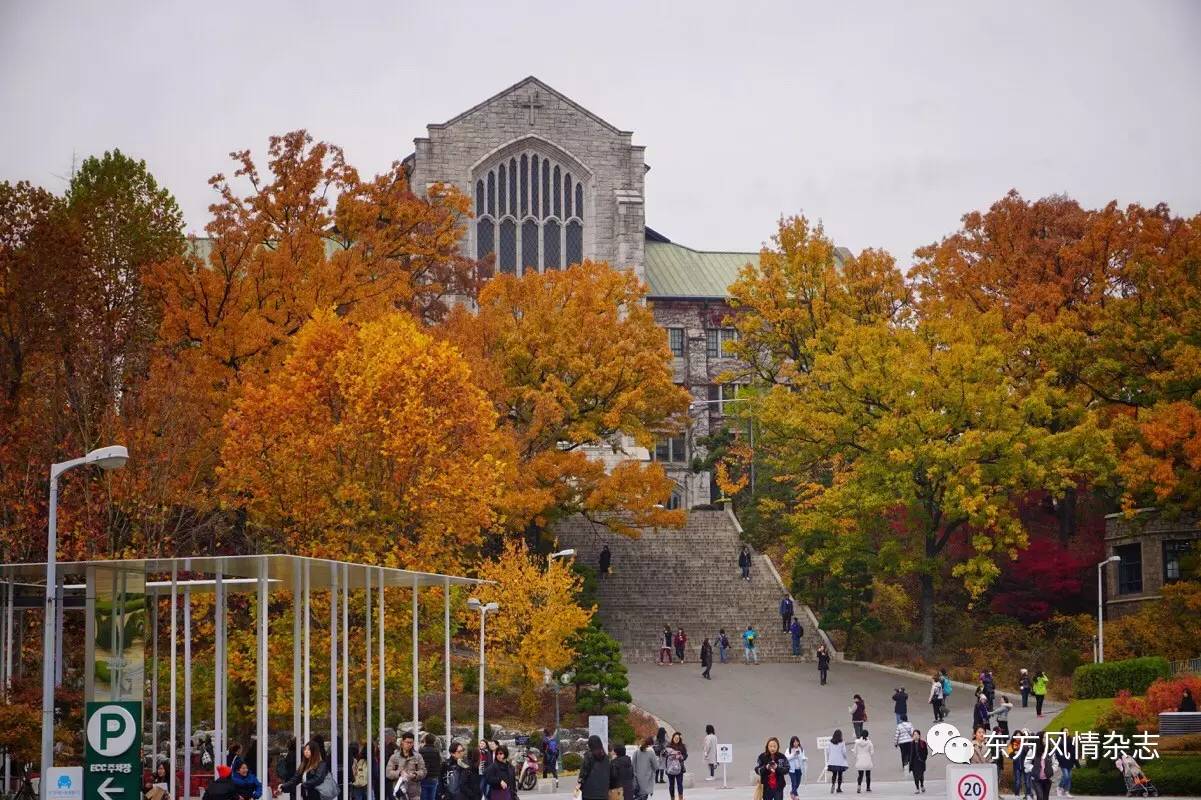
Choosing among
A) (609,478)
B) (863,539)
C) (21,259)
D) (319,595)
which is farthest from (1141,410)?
(21,259)

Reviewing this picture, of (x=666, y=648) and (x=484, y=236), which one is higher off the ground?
(x=484, y=236)

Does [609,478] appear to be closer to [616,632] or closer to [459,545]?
[616,632]

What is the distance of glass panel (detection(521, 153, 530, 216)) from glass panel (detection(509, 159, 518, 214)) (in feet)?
0.90

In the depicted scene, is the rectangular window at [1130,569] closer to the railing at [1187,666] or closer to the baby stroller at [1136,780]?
the railing at [1187,666]

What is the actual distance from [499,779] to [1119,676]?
27.1 metres

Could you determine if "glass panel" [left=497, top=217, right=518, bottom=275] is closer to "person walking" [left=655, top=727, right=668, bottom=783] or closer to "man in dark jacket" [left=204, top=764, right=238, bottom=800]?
"person walking" [left=655, top=727, right=668, bottom=783]

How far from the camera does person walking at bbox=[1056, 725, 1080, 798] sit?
4091 centimetres

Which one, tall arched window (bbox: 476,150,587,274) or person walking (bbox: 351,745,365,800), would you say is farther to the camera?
tall arched window (bbox: 476,150,587,274)

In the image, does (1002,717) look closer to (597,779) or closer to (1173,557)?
(1173,557)

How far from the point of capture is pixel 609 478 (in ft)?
214

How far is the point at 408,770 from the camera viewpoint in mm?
32625

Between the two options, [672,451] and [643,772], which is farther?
[672,451]

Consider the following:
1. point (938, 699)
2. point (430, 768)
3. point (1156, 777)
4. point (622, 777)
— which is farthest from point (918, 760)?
point (622, 777)

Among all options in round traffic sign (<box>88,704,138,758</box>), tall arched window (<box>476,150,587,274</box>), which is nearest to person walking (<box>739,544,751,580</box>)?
tall arched window (<box>476,150,587,274</box>)
